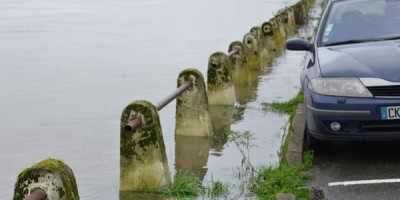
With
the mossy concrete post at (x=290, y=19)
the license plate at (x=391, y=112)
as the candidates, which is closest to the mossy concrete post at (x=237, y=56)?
the license plate at (x=391, y=112)

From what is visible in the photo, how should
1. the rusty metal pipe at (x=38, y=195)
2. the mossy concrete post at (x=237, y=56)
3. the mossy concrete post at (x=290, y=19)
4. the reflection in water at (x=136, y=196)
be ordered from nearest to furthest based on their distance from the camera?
the rusty metal pipe at (x=38, y=195), the reflection in water at (x=136, y=196), the mossy concrete post at (x=237, y=56), the mossy concrete post at (x=290, y=19)

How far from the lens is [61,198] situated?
4.56 meters

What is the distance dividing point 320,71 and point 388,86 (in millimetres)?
664

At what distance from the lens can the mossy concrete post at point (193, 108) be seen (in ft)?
27.3

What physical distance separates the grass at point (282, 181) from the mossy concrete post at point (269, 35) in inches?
432

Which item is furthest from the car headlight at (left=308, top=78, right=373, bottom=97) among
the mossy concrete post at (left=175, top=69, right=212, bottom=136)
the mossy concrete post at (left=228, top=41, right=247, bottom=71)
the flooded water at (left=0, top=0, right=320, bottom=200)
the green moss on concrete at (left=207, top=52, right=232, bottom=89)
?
the mossy concrete post at (left=228, top=41, right=247, bottom=71)

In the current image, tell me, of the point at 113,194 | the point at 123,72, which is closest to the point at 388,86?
the point at 113,194

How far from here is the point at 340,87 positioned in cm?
638

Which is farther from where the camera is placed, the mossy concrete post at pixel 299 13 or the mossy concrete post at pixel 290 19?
the mossy concrete post at pixel 299 13

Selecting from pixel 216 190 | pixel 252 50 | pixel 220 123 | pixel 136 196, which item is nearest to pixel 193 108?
pixel 220 123

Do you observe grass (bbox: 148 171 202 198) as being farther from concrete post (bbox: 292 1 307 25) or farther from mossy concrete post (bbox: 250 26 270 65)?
concrete post (bbox: 292 1 307 25)

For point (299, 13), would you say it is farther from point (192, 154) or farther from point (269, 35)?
point (192, 154)

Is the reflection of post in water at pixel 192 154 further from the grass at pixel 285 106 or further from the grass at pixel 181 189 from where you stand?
the grass at pixel 285 106

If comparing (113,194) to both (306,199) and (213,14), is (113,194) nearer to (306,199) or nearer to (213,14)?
(306,199)
